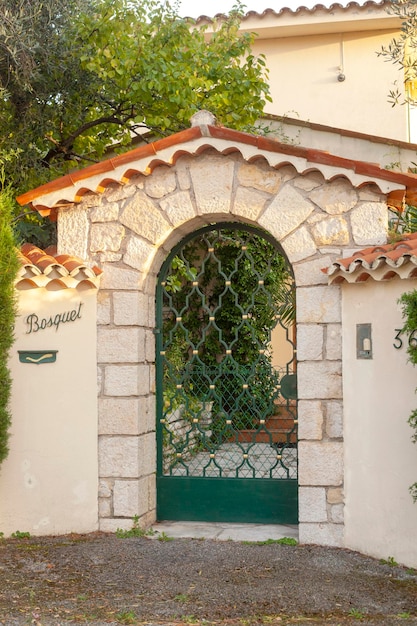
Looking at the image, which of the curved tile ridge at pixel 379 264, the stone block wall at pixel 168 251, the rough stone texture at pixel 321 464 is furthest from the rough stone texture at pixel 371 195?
the rough stone texture at pixel 321 464

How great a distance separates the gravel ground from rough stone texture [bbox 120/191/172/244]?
2542mm

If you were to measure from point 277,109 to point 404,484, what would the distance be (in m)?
8.98

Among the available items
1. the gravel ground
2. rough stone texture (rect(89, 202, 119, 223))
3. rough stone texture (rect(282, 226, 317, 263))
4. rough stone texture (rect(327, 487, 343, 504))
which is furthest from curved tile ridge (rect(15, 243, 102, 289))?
rough stone texture (rect(327, 487, 343, 504))

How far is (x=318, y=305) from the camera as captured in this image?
20.2 feet

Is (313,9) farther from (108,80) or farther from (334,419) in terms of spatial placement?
(334,419)

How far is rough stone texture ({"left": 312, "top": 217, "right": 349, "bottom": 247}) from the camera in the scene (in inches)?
243

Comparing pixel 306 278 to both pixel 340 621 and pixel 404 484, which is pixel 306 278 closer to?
pixel 404 484

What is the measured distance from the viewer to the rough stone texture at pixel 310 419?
6074mm

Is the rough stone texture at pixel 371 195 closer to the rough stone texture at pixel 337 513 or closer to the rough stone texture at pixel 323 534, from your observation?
the rough stone texture at pixel 337 513

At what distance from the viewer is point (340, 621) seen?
440 centimetres

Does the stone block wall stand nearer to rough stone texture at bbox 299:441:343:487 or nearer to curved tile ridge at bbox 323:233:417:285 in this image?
rough stone texture at bbox 299:441:343:487

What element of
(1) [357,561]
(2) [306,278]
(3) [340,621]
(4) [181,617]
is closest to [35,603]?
(4) [181,617]

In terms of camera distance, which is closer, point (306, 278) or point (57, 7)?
point (306, 278)

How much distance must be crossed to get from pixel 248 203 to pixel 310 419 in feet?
6.13
